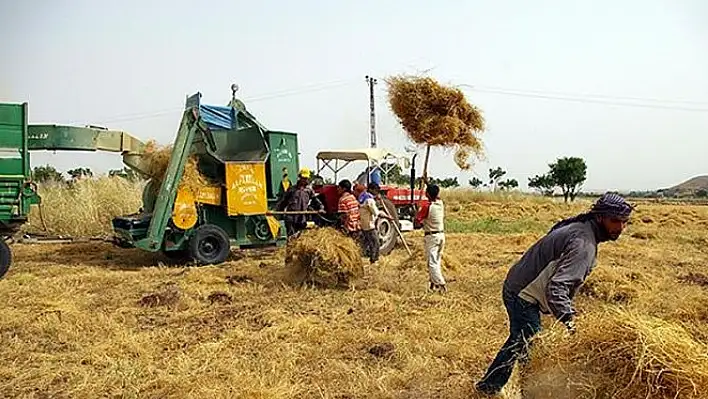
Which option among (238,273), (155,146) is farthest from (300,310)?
(155,146)

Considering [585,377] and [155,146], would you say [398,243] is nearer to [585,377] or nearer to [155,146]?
[155,146]

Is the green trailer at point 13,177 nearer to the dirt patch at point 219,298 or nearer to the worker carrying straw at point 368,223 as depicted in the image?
the dirt patch at point 219,298

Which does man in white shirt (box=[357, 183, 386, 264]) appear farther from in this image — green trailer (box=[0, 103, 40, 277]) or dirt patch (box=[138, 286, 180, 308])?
green trailer (box=[0, 103, 40, 277])

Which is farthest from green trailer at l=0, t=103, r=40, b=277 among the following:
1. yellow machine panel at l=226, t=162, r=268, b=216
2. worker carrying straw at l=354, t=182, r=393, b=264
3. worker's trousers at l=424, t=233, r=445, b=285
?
worker's trousers at l=424, t=233, r=445, b=285

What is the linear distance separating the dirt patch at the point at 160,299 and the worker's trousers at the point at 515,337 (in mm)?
4743

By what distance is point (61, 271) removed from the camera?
10.4 m

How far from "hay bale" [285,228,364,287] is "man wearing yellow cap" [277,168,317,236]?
206 cm

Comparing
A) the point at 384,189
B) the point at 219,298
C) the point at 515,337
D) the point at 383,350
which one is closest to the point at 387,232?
the point at 384,189

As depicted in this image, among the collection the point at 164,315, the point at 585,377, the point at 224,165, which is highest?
the point at 224,165

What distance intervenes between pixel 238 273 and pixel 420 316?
393 cm

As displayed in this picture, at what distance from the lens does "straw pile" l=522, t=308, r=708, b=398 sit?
2.98m

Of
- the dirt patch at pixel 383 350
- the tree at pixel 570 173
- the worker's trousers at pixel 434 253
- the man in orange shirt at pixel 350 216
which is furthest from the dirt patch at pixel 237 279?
the tree at pixel 570 173

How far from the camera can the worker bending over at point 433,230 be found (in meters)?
8.54

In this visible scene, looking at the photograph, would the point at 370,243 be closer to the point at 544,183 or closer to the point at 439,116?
the point at 439,116
